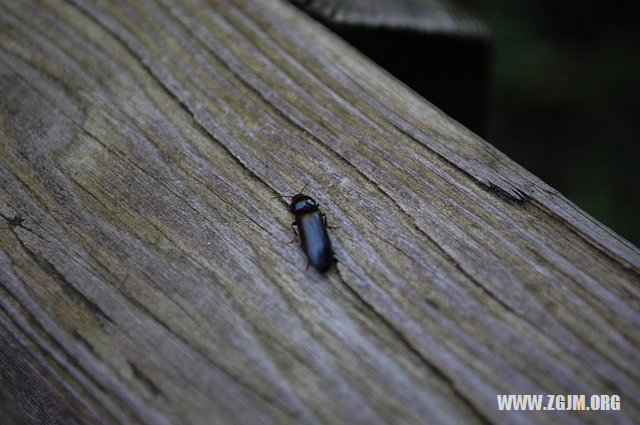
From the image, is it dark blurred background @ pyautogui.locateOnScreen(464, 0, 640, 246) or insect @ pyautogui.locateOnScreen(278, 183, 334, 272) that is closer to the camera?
insect @ pyautogui.locateOnScreen(278, 183, 334, 272)

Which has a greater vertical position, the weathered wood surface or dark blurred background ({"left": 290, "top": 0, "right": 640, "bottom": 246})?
dark blurred background ({"left": 290, "top": 0, "right": 640, "bottom": 246})

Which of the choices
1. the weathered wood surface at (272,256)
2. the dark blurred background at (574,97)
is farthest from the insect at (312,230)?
the dark blurred background at (574,97)

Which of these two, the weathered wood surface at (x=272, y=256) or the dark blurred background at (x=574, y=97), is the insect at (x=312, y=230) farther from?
the dark blurred background at (x=574, y=97)

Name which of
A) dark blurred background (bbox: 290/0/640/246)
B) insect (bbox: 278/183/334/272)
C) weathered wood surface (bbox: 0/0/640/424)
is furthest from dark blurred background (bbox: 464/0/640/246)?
insect (bbox: 278/183/334/272)

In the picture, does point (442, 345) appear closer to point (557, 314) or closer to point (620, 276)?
point (557, 314)

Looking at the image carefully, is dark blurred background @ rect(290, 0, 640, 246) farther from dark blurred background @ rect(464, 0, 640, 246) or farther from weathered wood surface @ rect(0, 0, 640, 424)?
weathered wood surface @ rect(0, 0, 640, 424)
